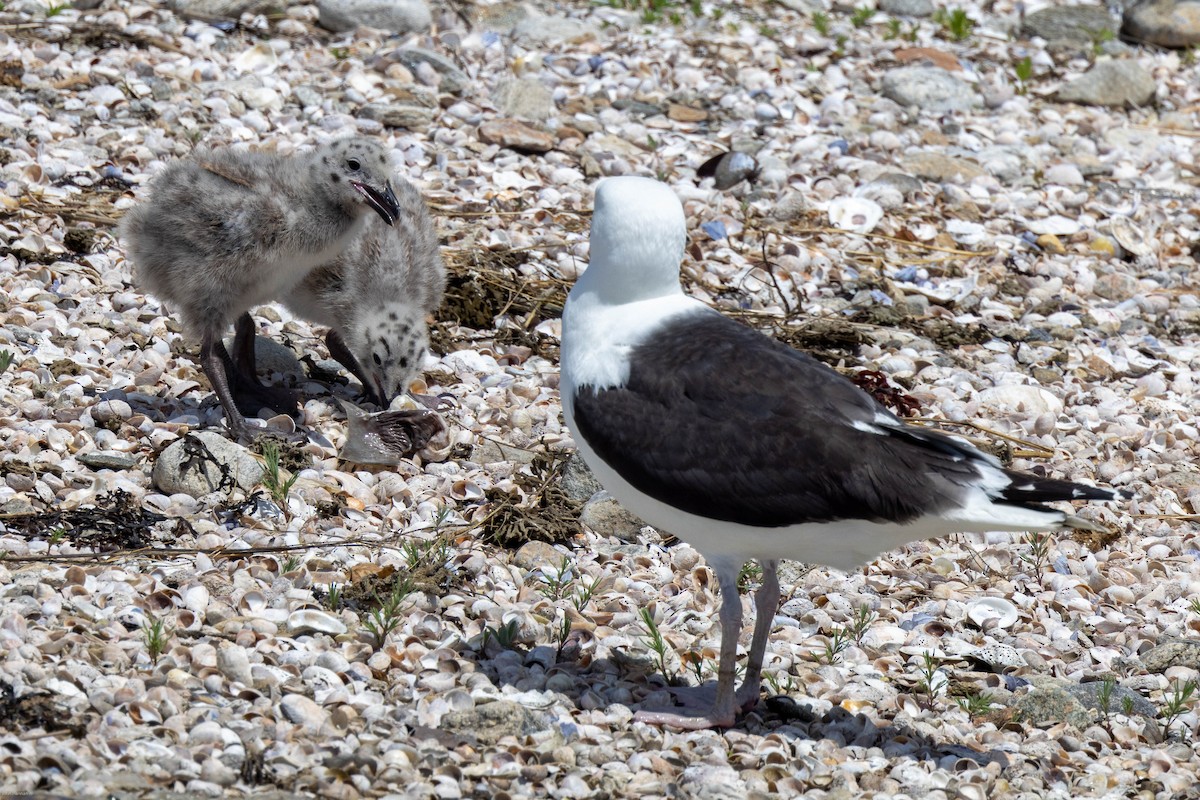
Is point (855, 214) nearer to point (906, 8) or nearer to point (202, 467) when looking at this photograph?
point (906, 8)

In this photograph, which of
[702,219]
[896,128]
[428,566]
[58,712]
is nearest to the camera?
[58,712]

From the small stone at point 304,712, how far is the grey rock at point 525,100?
5.81 m

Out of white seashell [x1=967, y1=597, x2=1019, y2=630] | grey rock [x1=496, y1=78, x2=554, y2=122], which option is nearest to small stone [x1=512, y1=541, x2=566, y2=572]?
white seashell [x1=967, y1=597, x2=1019, y2=630]

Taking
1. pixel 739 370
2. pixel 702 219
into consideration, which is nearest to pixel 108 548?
pixel 739 370

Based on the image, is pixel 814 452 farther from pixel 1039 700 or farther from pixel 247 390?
pixel 247 390

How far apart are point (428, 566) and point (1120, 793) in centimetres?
247

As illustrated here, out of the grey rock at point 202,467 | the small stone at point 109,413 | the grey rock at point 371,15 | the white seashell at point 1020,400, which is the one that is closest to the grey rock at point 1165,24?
Answer: the grey rock at point 371,15

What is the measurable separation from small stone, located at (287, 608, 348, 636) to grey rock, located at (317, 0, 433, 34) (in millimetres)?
6479

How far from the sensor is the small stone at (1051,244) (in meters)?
9.10

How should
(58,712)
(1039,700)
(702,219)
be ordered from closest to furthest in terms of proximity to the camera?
(58,712), (1039,700), (702,219)

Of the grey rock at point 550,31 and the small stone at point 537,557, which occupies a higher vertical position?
the grey rock at point 550,31

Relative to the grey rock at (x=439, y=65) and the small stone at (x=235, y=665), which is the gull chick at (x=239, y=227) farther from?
the grey rock at (x=439, y=65)

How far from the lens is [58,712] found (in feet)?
14.1

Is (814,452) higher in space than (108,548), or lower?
higher
